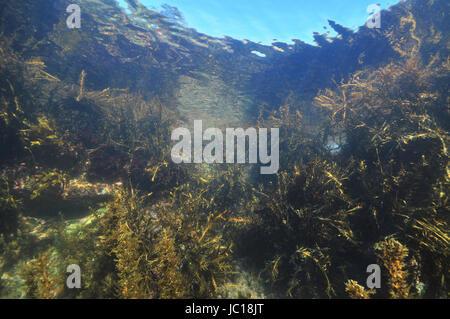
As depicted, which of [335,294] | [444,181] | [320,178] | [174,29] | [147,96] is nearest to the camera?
[335,294]

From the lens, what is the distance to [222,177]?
6414 millimetres

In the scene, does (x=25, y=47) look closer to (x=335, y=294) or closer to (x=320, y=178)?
(x=320, y=178)

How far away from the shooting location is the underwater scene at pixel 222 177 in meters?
2.92

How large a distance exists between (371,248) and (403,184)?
164 cm

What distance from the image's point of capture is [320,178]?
169 inches

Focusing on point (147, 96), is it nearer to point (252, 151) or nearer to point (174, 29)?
point (174, 29)

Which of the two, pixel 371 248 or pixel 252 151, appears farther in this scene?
pixel 252 151

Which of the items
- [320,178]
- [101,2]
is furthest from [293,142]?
[101,2]

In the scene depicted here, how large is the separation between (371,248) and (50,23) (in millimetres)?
15956

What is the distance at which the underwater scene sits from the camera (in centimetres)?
292

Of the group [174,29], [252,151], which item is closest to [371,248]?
[252,151]
